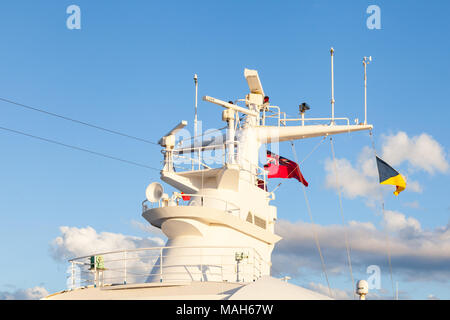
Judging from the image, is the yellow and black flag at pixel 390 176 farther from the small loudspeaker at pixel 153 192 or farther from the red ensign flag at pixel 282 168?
the small loudspeaker at pixel 153 192

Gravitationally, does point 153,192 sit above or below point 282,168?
below

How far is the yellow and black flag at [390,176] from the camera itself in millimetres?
33625

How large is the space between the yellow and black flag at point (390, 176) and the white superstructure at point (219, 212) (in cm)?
238

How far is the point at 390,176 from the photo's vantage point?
3369 centimetres

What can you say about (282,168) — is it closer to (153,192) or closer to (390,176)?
(390,176)

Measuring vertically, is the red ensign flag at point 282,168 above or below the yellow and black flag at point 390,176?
above

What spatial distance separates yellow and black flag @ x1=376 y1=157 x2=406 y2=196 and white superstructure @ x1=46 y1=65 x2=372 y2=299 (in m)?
2.38

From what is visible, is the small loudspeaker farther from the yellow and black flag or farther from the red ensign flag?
the yellow and black flag

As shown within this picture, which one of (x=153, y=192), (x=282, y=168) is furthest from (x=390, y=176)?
(x=153, y=192)

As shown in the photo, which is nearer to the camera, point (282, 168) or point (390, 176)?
point (390, 176)

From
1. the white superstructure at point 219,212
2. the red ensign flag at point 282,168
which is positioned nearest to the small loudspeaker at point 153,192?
the white superstructure at point 219,212

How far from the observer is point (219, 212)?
28.0m

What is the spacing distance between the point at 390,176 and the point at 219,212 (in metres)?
10.2
